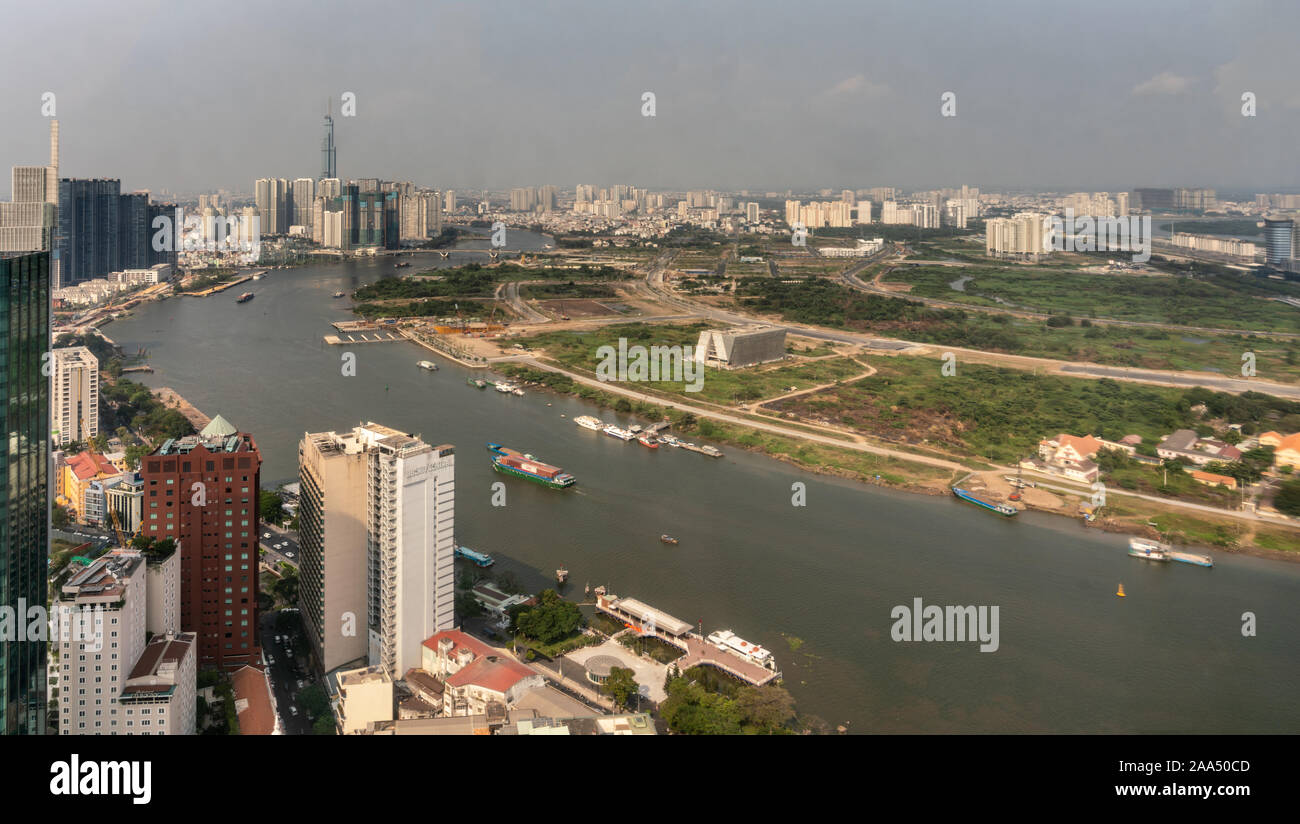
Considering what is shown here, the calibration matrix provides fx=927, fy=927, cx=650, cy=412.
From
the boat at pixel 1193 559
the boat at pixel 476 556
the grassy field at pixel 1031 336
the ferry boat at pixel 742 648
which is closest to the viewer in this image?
the ferry boat at pixel 742 648

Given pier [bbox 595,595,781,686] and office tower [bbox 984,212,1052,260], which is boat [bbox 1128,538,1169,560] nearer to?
pier [bbox 595,595,781,686]

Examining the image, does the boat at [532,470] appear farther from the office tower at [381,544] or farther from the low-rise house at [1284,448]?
the low-rise house at [1284,448]

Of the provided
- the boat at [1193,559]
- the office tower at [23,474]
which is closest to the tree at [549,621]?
the office tower at [23,474]

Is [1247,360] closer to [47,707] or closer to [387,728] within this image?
[387,728]

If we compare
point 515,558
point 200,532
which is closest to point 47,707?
point 200,532

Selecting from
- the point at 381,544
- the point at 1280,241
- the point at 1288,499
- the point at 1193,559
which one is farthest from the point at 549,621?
the point at 1280,241

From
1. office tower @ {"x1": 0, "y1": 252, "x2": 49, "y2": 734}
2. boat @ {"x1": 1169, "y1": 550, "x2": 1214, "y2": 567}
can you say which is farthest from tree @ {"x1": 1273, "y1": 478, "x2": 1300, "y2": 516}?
office tower @ {"x1": 0, "y1": 252, "x2": 49, "y2": 734}

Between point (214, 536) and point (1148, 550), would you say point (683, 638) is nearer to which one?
point (214, 536)
